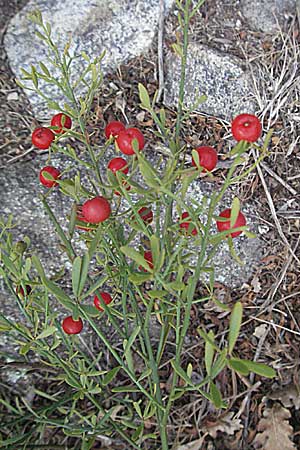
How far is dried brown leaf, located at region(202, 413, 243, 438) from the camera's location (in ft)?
4.34

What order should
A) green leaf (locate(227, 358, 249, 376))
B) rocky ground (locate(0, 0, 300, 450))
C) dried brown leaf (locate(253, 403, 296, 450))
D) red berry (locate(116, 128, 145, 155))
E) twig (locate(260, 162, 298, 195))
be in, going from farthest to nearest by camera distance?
twig (locate(260, 162, 298, 195)), rocky ground (locate(0, 0, 300, 450)), dried brown leaf (locate(253, 403, 296, 450)), red berry (locate(116, 128, 145, 155)), green leaf (locate(227, 358, 249, 376))

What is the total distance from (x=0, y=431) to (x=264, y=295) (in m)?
0.72

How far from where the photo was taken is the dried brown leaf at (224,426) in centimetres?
132

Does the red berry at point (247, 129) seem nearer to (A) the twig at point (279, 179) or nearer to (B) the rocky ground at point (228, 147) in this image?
(B) the rocky ground at point (228, 147)

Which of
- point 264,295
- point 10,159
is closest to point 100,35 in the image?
point 10,159

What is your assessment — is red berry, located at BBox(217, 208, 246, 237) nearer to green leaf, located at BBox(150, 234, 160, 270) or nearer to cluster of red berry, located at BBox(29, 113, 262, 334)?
cluster of red berry, located at BBox(29, 113, 262, 334)

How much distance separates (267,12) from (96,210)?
116cm

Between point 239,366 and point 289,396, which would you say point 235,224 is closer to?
point 239,366

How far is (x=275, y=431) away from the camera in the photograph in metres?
1.30

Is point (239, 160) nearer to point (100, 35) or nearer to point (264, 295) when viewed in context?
point (264, 295)

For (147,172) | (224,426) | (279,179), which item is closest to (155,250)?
(147,172)

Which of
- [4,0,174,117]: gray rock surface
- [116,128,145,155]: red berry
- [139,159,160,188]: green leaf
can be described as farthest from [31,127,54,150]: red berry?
Answer: [4,0,174,117]: gray rock surface

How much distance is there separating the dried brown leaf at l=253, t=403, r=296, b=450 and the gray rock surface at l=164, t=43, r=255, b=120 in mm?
778

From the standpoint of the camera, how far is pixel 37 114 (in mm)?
1571
